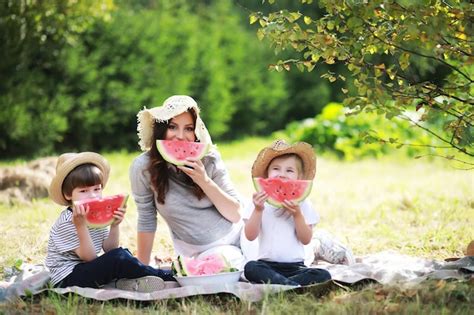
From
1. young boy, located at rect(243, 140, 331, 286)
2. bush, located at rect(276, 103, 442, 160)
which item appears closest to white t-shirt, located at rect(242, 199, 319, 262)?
young boy, located at rect(243, 140, 331, 286)

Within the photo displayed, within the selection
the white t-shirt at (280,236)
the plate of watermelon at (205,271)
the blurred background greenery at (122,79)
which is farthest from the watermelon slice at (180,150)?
the blurred background greenery at (122,79)

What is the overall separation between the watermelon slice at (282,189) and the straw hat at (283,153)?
10.8 inches

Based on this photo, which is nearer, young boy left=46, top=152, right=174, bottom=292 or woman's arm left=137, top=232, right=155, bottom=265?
young boy left=46, top=152, right=174, bottom=292

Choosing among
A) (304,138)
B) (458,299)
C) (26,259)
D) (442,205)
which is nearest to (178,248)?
(26,259)

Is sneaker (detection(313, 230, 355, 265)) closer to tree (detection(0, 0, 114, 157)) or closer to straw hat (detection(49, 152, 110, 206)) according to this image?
straw hat (detection(49, 152, 110, 206))

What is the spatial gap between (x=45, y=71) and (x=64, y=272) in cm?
818

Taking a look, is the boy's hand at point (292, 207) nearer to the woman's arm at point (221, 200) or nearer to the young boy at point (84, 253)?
the woman's arm at point (221, 200)

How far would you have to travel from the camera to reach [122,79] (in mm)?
13789

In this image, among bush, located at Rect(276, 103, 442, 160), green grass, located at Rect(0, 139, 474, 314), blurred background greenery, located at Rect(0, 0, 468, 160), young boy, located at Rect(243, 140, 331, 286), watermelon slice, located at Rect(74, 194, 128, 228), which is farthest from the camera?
bush, located at Rect(276, 103, 442, 160)

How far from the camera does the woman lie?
5.27m

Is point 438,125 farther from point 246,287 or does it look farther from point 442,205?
point 246,287

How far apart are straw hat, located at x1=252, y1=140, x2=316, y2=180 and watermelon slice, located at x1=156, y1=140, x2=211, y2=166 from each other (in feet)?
1.22

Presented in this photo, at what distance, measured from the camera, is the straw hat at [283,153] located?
5.11 metres

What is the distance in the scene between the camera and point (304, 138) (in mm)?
14453
